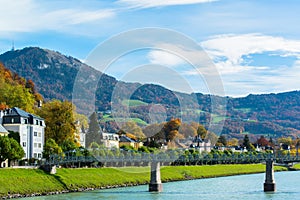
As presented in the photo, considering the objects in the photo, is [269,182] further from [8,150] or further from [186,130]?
[186,130]

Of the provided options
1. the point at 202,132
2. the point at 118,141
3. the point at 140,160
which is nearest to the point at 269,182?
the point at 140,160

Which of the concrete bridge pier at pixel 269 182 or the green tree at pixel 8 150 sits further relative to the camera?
the concrete bridge pier at pixel 269 182

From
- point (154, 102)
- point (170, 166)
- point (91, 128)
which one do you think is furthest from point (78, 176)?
point (154, 102)

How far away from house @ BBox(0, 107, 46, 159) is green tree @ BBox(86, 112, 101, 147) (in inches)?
1053

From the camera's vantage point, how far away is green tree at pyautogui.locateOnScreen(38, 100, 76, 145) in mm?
94875

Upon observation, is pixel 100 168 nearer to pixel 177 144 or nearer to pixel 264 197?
pixel 264 197

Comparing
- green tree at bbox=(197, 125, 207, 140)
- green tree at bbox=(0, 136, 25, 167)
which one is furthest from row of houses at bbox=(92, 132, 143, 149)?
green tree at bbox=(0, 136, 25, 167)

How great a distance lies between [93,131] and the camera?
417 ft

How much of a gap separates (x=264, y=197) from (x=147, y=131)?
8721cm

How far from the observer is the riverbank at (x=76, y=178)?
66000mm

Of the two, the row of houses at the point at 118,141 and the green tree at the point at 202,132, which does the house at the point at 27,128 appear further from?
the green tree at the point at 202,132

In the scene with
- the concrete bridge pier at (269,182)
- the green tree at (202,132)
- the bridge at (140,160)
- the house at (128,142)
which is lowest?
the concrete bridge pier at (269,182)

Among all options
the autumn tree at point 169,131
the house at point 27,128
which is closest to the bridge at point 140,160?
the house at point 27,128

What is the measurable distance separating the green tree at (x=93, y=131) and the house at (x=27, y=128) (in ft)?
87.8
